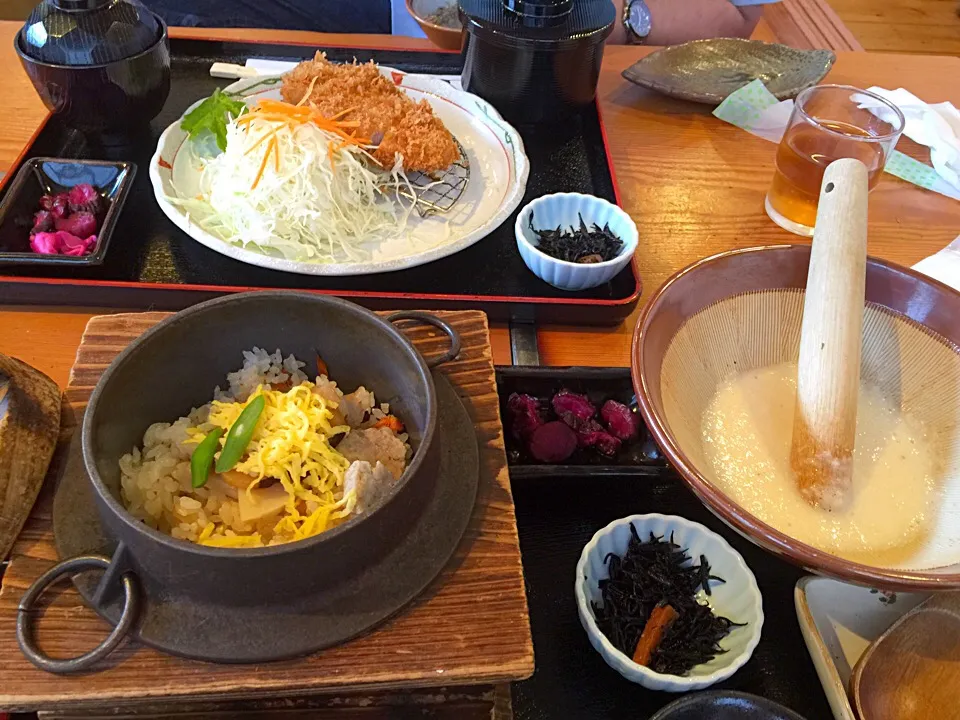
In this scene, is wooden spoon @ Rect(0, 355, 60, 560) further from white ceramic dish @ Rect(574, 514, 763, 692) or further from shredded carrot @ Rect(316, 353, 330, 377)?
white ceramic dish @ Rect(574, 514, 763, 692)

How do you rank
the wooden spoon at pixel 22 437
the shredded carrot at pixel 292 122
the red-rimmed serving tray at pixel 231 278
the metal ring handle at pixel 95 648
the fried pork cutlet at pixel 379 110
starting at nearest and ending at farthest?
1. the metal ring handle at pixel 95 648
2. the wooden spoon at pixel 22 437
3. the red-rimmed serving tray at pixel 231 278
4. the shredded carrot at pixel 292 122
5. the fried pork cutlet at pixel 379 110

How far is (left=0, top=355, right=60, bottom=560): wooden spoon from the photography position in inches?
33.4

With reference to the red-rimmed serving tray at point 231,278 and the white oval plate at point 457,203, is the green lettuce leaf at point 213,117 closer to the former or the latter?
the white oval plate at point 457,203

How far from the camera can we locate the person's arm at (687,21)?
8.59ft

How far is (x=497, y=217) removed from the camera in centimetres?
159

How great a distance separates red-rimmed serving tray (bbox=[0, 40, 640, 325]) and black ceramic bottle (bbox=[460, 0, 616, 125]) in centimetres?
25

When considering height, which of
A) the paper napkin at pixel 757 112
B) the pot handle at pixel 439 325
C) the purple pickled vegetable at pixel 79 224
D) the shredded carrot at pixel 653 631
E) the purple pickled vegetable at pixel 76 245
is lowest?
the shredded carrot at pixel 653 631

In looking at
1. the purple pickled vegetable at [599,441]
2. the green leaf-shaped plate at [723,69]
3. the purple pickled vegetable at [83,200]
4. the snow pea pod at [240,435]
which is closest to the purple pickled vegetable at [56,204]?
the purple pickled vegetable at [83,200]

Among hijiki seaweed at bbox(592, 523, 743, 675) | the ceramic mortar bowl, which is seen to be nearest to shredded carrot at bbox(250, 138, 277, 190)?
the ceramic mortar bowl

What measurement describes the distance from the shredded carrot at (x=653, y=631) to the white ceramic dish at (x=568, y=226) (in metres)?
0.69

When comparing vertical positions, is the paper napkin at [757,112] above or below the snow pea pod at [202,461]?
above

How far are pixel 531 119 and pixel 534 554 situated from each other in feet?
4.25

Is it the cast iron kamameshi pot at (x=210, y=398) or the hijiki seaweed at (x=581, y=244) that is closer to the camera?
the cast iron kamameshi pot at (x=210, y=398)

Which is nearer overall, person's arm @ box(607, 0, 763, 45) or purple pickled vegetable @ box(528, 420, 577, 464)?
purple pickled vegetable @ box(528, 420, 577, 464)
